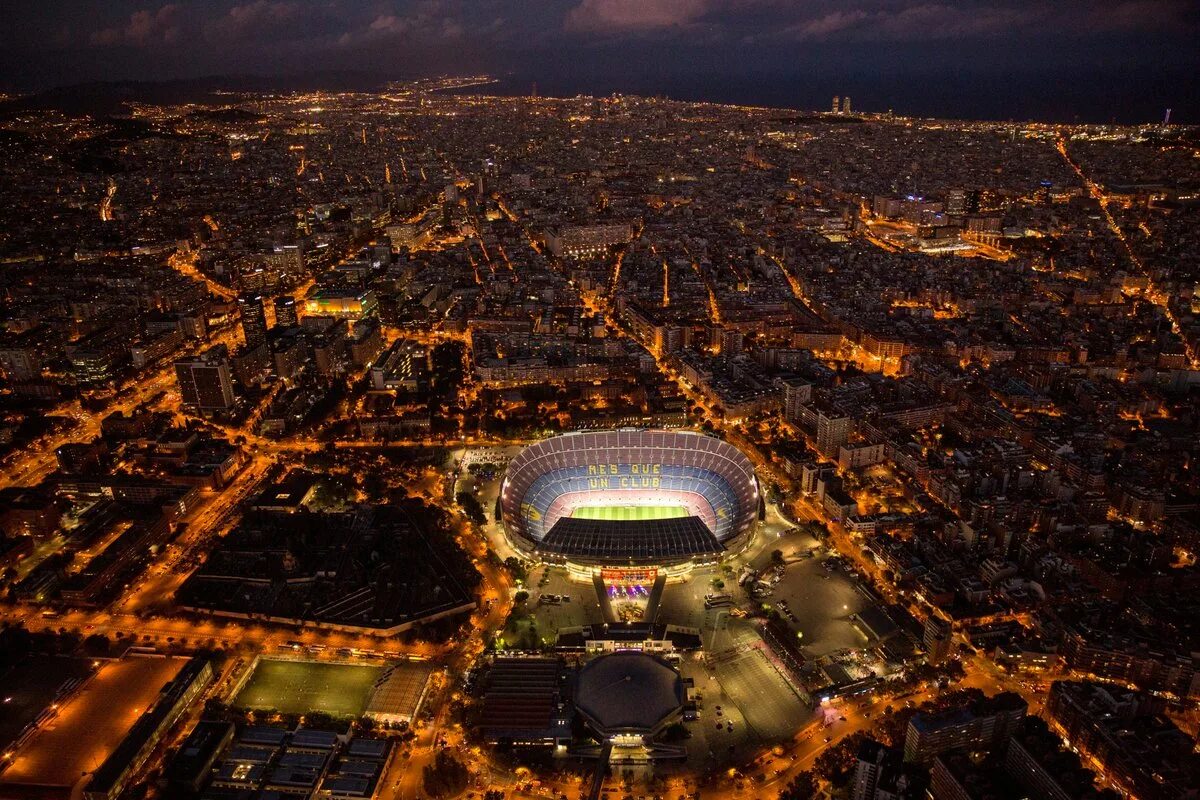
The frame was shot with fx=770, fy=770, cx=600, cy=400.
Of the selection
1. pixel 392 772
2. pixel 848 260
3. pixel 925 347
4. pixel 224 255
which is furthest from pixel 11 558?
pixel 848 260

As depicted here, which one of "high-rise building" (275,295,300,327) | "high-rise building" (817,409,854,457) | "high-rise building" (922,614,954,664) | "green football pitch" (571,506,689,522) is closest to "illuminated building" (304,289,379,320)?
"high-rise building" (275,295,300,327)

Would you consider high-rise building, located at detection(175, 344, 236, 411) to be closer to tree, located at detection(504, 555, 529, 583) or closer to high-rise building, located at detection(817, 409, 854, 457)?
tree, located at detection(504, 555, 529, 583)

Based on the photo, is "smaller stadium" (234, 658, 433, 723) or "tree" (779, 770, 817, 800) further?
"smaller stadium" (234, 658, 433, 723)

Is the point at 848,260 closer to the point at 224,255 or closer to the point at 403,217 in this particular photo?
the point at 403,217

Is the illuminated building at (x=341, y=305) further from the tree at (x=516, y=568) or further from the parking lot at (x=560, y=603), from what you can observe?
the parking lot at (x=560, y=603)

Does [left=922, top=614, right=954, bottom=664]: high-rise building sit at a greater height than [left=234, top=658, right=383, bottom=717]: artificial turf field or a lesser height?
greater

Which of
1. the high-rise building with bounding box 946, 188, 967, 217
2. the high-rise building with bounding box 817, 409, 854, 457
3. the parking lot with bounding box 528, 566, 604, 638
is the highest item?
the high-rise building with bounding box 946, 188, 967, 217

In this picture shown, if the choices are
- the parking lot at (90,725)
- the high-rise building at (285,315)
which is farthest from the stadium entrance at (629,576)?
the high-rise building at (285,315)

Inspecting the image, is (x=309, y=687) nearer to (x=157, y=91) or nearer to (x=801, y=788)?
(x=801, y=788)
